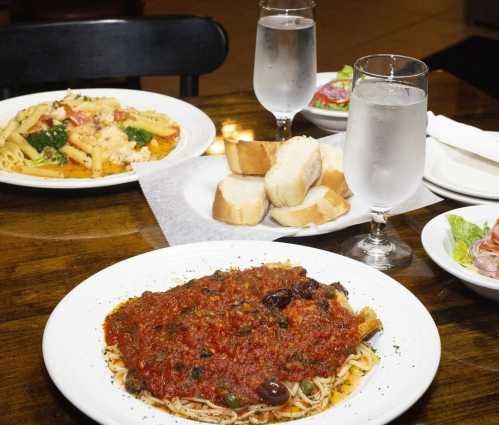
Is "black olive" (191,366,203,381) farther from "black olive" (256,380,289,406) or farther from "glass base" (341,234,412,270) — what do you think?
"glass base" (341,234,412,270)

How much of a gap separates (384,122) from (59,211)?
30.8 inches

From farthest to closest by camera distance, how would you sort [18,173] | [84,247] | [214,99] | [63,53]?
[63,53] → [214,99] → [18,173] → [84,247]

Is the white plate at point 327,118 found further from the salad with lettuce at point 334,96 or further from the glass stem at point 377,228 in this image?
the glass stem at point 377,228

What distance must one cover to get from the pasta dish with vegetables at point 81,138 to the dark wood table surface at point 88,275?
0.12 metres

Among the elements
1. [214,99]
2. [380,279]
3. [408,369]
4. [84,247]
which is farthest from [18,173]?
[408,369]

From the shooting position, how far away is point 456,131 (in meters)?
2.02

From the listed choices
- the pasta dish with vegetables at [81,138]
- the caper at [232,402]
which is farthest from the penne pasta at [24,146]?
the caper at [232,402]

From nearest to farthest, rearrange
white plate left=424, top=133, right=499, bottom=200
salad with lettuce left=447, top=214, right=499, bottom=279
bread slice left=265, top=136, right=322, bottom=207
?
salad with lettuce left=447, top=214, right=499, bottom=279 < bread slice left=265, top=136, right=322, bottom=207 < white plate left=424, top=133, right=499, bottom=200

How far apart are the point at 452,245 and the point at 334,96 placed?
3.17 feet

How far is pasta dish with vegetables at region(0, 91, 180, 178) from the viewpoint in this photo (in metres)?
2.03

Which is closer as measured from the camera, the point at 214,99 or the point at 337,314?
the point at 337,314

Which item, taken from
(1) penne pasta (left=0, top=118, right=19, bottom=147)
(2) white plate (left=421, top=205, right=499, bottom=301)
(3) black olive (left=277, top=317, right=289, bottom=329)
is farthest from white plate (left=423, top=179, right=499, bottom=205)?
(1) penne pasta (left=0, top=118, right=19, bottom=147)

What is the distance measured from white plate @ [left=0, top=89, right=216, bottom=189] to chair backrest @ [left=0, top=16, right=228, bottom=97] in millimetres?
453

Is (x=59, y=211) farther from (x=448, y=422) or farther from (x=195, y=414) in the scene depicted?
(x=448, y=422)
